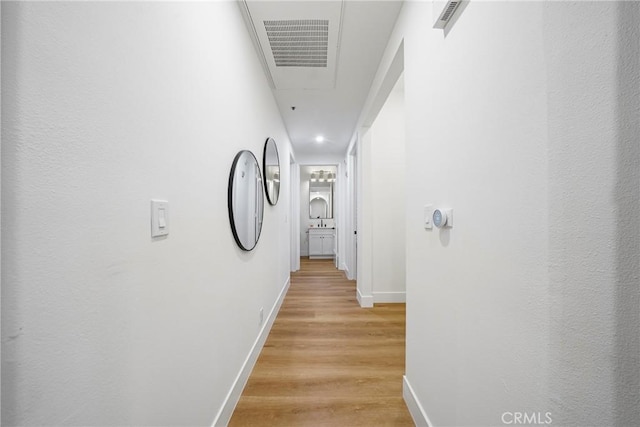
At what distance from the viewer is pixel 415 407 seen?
4.33 feet

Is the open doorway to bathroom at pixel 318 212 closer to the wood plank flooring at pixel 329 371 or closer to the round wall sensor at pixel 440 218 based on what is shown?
the wood plank flooring at pixel 329 371

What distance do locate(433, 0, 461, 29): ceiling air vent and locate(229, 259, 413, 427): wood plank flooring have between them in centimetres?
190

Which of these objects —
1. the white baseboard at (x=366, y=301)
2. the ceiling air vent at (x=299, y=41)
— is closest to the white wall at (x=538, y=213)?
the ceiling air vent at (x=299, y=41)

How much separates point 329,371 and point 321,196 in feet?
18.9

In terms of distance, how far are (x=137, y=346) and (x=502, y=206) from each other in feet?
3.58

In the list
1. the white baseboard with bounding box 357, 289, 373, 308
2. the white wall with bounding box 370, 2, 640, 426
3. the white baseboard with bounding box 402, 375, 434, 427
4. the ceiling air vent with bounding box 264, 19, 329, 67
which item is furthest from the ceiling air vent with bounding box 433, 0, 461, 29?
the white baseboard with bounding box 357, 289, 373, 308

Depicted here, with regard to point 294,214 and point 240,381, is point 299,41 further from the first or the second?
point 294,214

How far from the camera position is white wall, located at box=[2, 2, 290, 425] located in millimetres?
423

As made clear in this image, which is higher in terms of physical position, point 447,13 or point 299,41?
point 299,41

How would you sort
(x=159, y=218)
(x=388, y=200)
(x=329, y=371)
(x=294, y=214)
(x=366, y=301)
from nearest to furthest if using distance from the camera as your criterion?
(x=159, y=218), (x=329, y=371), (x=366, y=301), (x=388, y=200), (x=294, y=214)

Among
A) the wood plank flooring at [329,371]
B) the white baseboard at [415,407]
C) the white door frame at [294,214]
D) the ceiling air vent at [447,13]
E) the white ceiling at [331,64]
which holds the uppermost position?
the white ceiling at [331,64]

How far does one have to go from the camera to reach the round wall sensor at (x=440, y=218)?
1.00 metres

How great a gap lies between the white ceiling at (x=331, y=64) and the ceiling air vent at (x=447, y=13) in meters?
0.66

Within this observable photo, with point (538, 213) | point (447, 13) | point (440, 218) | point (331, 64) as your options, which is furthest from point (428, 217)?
point (331, 64)
